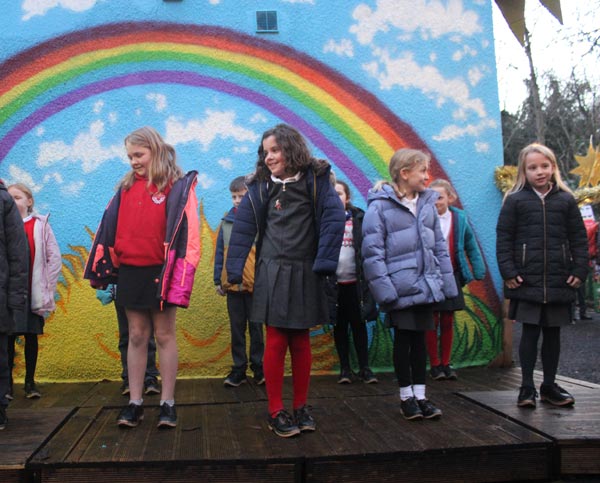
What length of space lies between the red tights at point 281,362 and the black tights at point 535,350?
145 cm

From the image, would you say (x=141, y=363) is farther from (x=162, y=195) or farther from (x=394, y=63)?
(x=394, y=63)

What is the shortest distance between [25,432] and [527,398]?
290 cm

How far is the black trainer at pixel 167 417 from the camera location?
10.8 feet

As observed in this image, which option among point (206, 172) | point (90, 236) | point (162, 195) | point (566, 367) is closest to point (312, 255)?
point (162, 195)

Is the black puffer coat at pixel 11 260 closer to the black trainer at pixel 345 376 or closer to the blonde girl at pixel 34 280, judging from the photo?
the blonde girl at pixel 34 280

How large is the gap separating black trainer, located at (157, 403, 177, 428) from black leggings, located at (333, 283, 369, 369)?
1.85 metres

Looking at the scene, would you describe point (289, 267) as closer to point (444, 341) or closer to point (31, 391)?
point (444, 341)

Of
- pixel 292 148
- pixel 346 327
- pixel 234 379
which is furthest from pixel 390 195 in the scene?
pixel 234 379

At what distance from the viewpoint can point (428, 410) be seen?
3500 millimetres

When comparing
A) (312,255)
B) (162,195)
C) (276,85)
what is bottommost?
(312,255)

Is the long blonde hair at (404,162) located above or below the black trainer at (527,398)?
above

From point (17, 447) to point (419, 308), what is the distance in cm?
223

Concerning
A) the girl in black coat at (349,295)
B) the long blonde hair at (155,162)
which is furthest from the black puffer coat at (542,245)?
the long blonde hair at (155,162)

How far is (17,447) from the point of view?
2.98 metres
